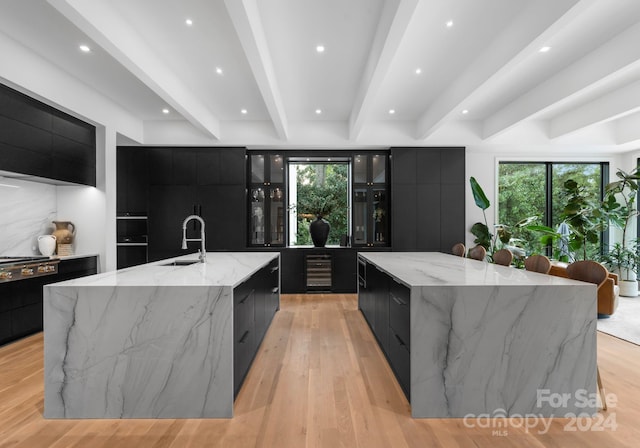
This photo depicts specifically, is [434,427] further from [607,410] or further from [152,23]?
[152,23]

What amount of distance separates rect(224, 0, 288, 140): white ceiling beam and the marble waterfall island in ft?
6.07

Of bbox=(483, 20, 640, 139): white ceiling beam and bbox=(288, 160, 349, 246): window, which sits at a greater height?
bbox=(483, 20, 640, 139): white ceiling beam

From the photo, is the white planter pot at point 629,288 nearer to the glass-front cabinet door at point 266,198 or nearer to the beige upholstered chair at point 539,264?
the beige upholstered chair at point 539,264

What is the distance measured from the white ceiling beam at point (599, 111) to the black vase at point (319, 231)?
4.12 m

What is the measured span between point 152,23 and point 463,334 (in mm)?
3461

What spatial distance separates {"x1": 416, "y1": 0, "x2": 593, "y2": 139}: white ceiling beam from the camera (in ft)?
7.91

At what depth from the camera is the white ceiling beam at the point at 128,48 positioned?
2.30m

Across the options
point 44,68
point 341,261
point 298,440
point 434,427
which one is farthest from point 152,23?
point 341,261

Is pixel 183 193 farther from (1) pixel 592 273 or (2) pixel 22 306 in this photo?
(1) pixel 592 273

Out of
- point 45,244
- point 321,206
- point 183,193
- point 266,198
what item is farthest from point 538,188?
point 45,244

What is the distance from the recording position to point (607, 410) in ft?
6.81

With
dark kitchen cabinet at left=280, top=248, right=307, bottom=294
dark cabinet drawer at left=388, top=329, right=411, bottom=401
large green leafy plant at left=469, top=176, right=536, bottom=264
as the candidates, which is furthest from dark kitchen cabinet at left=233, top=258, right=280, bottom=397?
large green leafy plant at left=469, top=176, right=536, bottom=264

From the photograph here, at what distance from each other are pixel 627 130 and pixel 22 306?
8711mm

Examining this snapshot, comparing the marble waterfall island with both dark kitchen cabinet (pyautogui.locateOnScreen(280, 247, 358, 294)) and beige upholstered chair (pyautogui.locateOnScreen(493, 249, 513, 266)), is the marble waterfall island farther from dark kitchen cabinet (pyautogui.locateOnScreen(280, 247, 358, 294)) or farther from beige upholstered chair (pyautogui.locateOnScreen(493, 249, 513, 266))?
dark kitchen cabinet (pyautogui.locateOnScreen(280, 247, 358, 294))
